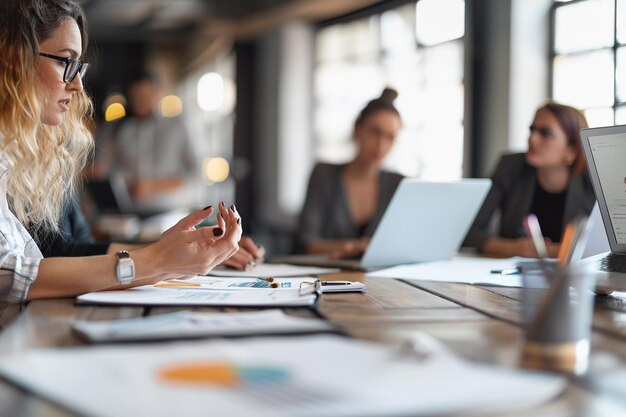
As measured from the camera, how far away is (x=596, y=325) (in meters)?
1.21

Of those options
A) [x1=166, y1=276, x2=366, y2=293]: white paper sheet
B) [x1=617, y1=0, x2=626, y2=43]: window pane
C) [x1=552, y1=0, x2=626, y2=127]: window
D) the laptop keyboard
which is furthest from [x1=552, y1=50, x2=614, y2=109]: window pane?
[x1=166, y1=276, x2=366, y2=293]: white paper sheet

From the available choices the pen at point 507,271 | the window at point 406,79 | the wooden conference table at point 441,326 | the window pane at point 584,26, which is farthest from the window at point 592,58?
the wooden conference table at point 441,326

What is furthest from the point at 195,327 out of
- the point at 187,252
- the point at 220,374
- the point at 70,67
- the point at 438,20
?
the point at 438,20

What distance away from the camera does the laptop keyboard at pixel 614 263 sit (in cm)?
156

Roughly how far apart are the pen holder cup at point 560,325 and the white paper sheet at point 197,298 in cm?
51

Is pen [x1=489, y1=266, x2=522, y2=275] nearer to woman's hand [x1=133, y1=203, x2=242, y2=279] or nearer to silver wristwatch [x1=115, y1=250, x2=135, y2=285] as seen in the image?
woman's hand [x1=133, y1=203, x2=242, y2=279]

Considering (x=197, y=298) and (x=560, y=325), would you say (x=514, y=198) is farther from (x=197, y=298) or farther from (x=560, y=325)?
(x=560, y=325)

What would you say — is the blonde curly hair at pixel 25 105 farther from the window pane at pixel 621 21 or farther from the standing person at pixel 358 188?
the window pane at pixel 621 21

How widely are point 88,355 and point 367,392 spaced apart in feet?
1.07

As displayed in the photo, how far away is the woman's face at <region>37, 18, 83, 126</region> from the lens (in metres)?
1.89

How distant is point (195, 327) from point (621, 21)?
13.2 ft

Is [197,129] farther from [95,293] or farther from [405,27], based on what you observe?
[95,293]

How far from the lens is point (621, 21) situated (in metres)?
4.38

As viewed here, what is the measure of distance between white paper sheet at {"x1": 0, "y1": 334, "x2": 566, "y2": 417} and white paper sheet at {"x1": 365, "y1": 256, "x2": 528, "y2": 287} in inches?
38.7
